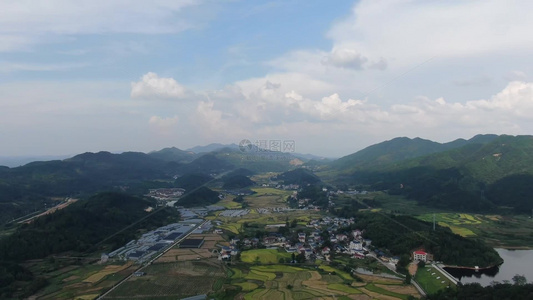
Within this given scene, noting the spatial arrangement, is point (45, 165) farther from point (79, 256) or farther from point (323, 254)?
point (323, 254)

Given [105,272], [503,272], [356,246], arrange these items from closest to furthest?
[105,272]
[503,272]
[356,246]

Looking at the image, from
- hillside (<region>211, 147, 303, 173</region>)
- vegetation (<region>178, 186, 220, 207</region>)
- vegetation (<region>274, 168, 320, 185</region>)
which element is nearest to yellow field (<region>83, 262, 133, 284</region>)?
vegetation (<region>178, 186, 220, 207</region>)

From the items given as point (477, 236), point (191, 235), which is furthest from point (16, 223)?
point (477, 236)

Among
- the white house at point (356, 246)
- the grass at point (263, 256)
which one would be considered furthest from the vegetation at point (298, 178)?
the grass at point (263, 256)

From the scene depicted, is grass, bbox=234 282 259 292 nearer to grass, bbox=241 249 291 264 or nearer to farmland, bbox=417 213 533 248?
grass, bbox=241 249 291 264

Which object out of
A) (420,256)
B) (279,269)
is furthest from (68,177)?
(420,256)

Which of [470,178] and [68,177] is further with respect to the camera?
[68,177]

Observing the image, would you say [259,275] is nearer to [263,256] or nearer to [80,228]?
[263,256]
